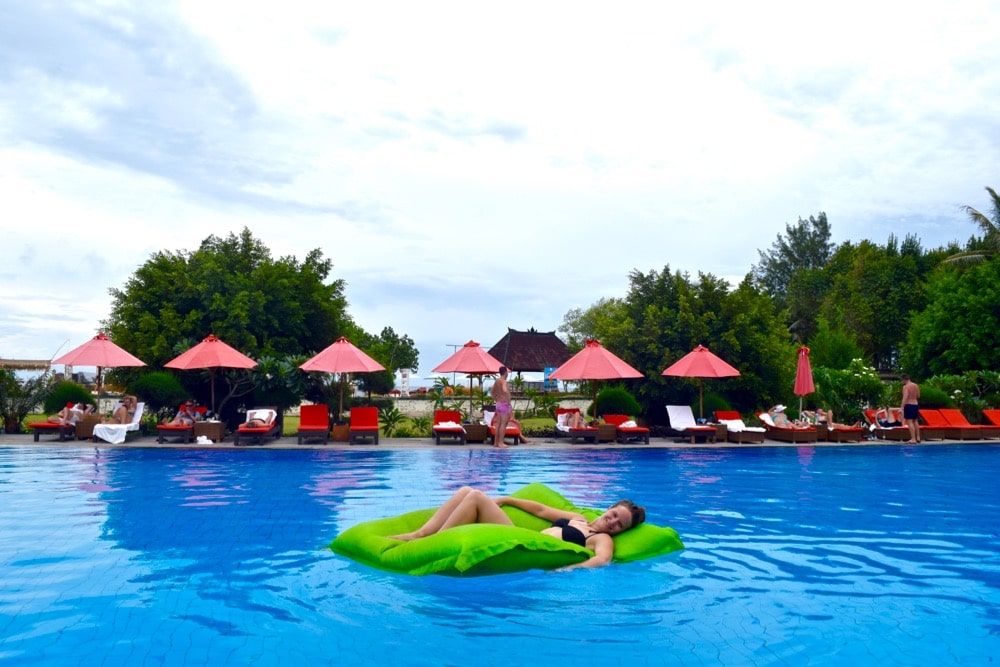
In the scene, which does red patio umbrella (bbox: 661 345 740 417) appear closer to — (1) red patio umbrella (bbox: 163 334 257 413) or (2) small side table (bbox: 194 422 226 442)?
(1) red patio umbrella (bbox: 163 334 257 413)

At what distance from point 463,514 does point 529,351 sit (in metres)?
36.7

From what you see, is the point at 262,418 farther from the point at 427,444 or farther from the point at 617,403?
the point at 617,403

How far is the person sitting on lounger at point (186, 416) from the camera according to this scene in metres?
17.2

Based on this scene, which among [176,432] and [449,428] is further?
[449,428]

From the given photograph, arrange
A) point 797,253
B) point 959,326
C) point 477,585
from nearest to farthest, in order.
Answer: point 477,585, point 959,326, point 797,253

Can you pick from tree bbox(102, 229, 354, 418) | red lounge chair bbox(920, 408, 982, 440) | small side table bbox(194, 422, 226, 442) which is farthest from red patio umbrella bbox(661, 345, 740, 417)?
small side table bbox(194, 422, 226, 442)

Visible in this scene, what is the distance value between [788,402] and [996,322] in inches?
476

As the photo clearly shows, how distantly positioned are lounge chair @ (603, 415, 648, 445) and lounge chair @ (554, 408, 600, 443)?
560mm

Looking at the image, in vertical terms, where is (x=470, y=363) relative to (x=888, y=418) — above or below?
above

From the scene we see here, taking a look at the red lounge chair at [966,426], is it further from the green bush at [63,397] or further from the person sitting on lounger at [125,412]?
the green bush at [63,397]

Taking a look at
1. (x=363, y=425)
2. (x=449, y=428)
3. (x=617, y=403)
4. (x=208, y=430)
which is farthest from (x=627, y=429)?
(x=208, y=430)

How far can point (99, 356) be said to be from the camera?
17.4m

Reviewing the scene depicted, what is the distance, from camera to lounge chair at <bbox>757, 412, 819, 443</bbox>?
18875 millimetres

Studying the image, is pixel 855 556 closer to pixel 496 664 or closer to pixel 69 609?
pixel 496 664
